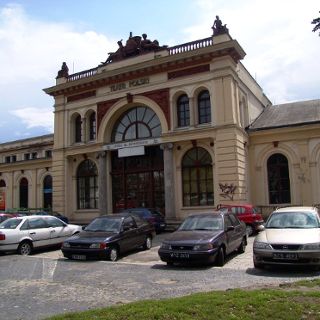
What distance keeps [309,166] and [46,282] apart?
756 inches

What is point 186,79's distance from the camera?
85.8 feet

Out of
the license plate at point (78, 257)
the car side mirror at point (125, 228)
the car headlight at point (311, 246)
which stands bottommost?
the license plate at point (78, 257)

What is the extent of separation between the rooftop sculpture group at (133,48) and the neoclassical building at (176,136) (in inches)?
2.9

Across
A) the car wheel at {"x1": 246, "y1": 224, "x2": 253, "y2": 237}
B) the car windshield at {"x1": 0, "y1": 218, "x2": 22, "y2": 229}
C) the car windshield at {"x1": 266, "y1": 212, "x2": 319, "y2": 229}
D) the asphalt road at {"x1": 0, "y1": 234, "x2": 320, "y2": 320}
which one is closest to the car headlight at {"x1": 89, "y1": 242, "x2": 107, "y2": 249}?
the asphalt road at {"x1": 0, "y1": 234, "x2": 320, "y2": 320}

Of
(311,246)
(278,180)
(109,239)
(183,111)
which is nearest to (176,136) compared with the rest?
(183,111)

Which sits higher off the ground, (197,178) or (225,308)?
(197,178)

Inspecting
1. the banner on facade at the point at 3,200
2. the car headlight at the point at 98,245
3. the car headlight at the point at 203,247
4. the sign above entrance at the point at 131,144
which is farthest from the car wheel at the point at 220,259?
the banner on facade at the point at 3,200

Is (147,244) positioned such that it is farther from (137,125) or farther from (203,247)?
(137,125)

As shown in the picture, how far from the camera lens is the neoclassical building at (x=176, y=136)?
25.1 metres

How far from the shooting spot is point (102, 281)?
994 centimetres

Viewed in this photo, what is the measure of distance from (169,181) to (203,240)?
1457cm

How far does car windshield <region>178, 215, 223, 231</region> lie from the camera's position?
12.8 m

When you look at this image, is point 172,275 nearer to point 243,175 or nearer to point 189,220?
point 189,220

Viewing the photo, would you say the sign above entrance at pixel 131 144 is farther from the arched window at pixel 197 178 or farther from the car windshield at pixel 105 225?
the car windshield at pixel 105 225
